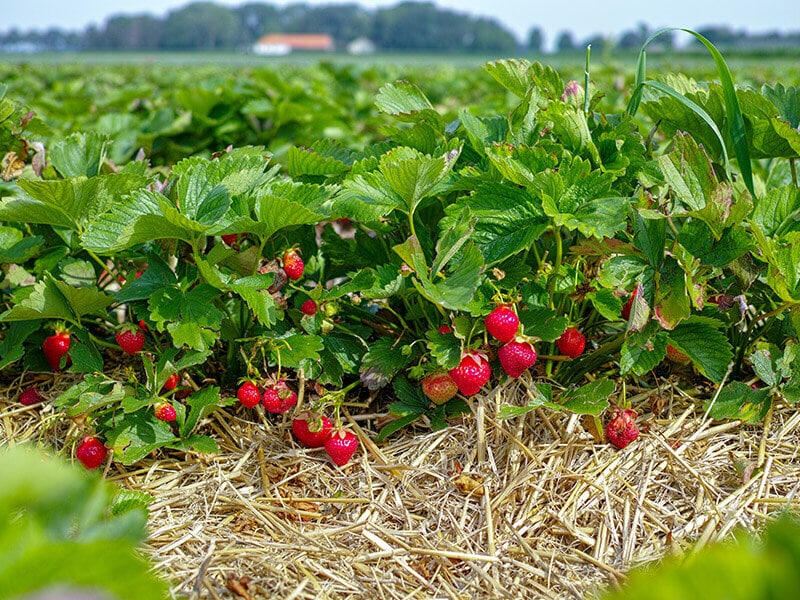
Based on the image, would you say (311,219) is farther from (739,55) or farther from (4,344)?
(739,55)

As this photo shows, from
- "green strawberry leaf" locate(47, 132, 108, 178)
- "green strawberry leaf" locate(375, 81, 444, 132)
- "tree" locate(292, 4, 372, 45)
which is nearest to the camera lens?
"green strawberry leaf" locate(375, 81, 444, 132)

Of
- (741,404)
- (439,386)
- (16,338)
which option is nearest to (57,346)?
(16,338)

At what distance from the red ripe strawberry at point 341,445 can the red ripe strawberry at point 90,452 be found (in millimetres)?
487

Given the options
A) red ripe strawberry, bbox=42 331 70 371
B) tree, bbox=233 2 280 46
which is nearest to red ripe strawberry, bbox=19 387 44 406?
Result: red ripe strawberry, bbox=42 331 70 371

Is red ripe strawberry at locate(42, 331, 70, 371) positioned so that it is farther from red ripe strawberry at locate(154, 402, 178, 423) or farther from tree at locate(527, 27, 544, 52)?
tree at locate(527, 27, 544, 52)

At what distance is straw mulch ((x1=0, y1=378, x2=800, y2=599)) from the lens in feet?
4.25

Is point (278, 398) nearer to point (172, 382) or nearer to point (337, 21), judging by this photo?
point (172, 382)

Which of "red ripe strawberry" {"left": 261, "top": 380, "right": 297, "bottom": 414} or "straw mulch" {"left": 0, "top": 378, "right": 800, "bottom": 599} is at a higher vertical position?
"red ripe strawberry" {"left": 261, "top": 380, "right": 297, "bottom": 414}

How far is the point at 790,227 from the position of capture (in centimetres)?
157

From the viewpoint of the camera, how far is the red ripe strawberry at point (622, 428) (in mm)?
1521

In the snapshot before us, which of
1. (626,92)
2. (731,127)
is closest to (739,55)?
(626,92)

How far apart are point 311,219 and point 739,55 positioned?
35.1 m

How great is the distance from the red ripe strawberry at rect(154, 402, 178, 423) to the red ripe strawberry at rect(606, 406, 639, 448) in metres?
0.95

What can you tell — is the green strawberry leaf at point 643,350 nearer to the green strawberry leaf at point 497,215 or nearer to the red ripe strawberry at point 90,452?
the green strawberry leaf at point 497,215
